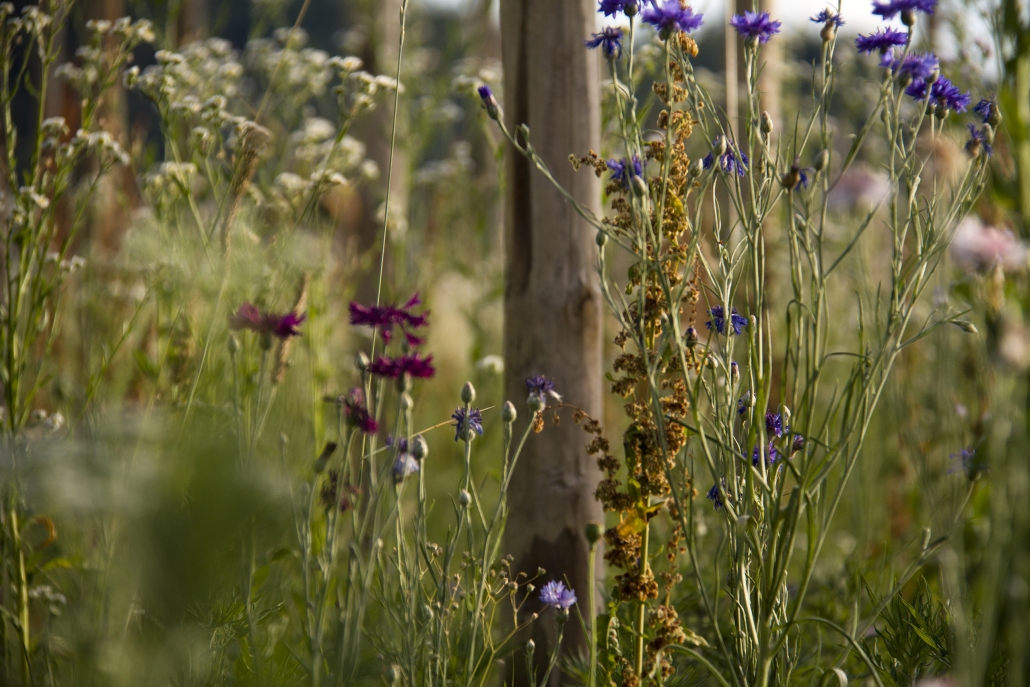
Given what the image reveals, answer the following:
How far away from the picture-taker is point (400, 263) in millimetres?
2869

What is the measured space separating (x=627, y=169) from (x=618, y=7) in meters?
0.27

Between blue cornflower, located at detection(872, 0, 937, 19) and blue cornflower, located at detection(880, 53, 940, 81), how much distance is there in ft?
0.19

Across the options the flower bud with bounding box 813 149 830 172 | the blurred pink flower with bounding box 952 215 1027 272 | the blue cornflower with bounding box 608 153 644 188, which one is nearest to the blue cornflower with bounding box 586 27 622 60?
the blue cornflower with bounding box 608 153 644 188

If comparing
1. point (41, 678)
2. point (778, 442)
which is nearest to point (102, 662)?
point (41, 678)

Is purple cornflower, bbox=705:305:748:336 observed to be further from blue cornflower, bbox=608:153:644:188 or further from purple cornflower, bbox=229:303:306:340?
purple cornflower, bbox=229:303:306:340

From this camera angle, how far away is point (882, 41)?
117 centimetres

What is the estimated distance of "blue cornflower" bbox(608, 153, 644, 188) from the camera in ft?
3.83

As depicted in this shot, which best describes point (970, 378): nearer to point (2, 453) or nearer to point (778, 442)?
point (778, 442)

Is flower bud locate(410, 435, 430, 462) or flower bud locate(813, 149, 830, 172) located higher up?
flower bud locate(813, 149, 830, 172)

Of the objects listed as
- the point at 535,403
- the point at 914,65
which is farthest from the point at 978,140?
the point at 535,403

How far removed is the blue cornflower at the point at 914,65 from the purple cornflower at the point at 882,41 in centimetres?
3

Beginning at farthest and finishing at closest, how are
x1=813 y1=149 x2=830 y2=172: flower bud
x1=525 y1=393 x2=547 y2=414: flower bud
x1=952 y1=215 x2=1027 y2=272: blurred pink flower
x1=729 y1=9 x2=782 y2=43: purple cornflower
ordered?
x1=525 y1=393 x2=547 y2=414: flower bud, x1=729 y1=9 x2=782 y2=43: purple cornflower, x1=813 y1=149 x2=830 y2=172: flower bud, x1=952 y1=215 x2=1027 y2=272: blurred pink flower

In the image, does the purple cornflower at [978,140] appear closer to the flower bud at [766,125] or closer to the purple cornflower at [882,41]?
the purple cornflower at [882,41]

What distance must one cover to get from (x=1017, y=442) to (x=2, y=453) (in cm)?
129
